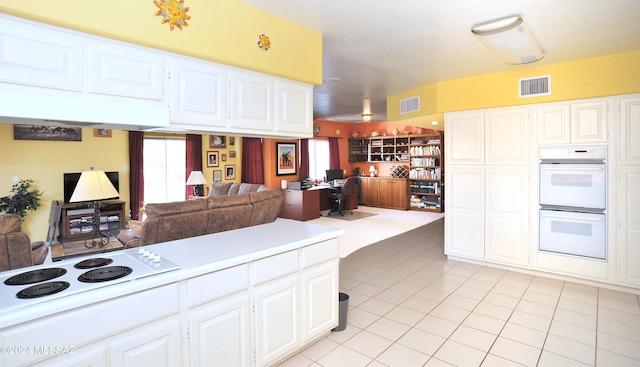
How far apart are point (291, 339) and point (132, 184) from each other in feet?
19.0

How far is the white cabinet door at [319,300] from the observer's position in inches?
96.3

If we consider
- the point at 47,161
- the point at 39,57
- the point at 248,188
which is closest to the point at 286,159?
the point at 248,188

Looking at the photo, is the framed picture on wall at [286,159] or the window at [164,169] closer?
the window at [164,169]

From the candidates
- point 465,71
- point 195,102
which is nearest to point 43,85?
point 195,102

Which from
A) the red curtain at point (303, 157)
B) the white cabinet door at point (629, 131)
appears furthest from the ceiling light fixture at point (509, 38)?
the red curtain at point (303, 157)

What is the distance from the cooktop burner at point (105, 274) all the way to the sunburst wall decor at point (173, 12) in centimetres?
144

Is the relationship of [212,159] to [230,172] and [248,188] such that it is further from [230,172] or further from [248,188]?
[248,188]

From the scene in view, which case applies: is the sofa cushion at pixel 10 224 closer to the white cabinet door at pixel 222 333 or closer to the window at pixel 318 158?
the white cabinet door at pixel 222 333

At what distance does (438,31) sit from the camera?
2863 millimetres

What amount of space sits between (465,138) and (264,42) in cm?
324

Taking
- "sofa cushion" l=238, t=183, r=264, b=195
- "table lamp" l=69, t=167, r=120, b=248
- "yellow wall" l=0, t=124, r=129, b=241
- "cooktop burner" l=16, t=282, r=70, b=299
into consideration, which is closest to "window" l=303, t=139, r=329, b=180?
"sofa cushion" l=238, t=183, r=264, b=195

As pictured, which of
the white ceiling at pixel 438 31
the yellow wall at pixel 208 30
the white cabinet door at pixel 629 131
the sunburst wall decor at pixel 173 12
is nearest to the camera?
the yellow wall at pixel 208 30

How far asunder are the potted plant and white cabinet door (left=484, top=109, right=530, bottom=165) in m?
7.06

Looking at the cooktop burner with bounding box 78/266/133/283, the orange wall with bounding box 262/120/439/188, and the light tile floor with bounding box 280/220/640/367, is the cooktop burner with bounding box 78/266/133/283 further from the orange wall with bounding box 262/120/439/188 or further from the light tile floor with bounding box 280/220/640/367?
the orange wall with bounding box 262/120/439/188
